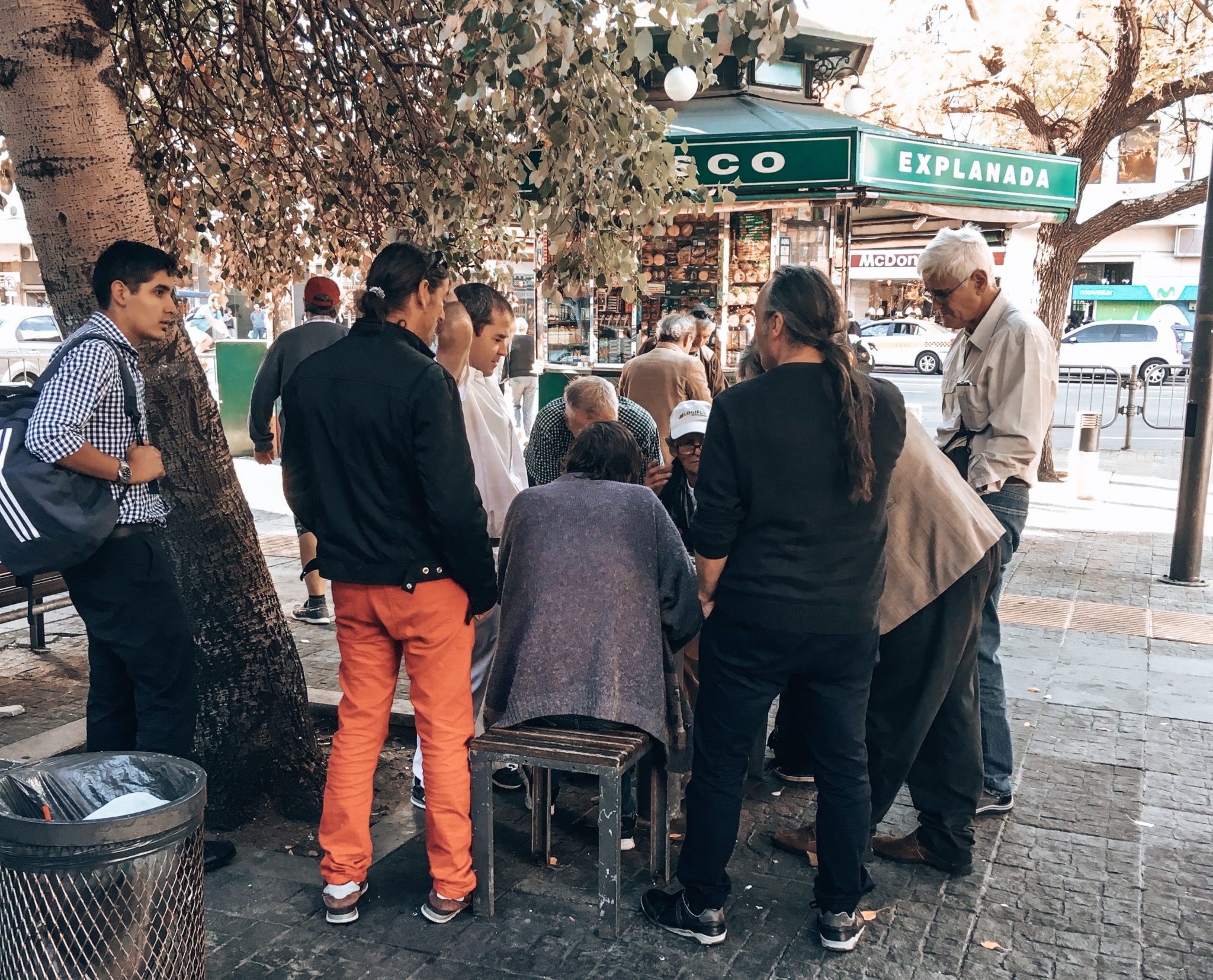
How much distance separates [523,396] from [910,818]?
36.3 feet

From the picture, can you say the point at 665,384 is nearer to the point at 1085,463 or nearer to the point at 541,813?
the point at 541,813

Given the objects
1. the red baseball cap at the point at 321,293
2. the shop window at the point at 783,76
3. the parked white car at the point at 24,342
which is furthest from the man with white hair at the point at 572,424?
the parked white car at the point at 24,342

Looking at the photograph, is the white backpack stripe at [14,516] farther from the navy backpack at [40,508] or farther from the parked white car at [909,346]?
the parked white car at [909,346]

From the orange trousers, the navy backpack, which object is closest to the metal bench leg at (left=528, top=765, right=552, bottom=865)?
the orange trousers

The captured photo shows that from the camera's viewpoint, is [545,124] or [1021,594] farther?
[1021,594]

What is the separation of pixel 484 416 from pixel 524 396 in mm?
10606

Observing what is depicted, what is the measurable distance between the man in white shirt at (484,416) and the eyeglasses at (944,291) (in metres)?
1.60

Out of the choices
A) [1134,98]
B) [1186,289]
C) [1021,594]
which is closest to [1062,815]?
[1021,594]

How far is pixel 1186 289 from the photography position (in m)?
41.5

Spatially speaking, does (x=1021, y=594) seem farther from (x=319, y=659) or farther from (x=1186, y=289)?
(x=1186, y=289)

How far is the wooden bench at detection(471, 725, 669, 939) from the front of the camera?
3248mm

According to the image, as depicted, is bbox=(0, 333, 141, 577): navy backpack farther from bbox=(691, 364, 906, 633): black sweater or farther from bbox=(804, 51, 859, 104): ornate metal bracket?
bbox=(804, 51, 859, 104): ornate metal bracket

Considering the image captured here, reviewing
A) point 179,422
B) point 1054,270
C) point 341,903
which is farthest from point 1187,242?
point 341,903

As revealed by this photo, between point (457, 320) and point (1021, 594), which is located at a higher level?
point (457, 320)
